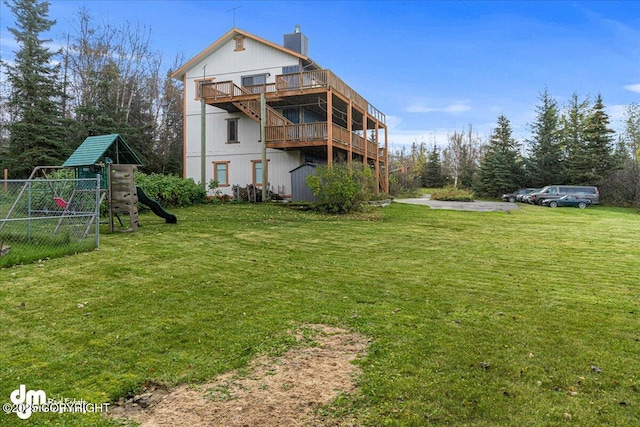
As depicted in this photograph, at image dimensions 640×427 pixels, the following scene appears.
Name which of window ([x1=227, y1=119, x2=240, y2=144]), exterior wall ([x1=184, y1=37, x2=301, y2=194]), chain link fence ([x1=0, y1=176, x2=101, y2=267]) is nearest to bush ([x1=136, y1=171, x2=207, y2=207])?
exterior wall ([x1=184, y1=37, x2=301, y2=194])

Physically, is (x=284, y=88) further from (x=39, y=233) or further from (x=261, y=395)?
(x=261, y=395)

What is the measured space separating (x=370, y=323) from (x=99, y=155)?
9.60 metres

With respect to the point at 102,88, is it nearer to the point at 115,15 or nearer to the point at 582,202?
the point at 115,15

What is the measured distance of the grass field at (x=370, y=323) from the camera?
2.93 m

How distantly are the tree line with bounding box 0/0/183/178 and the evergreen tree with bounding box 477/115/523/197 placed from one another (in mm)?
29741

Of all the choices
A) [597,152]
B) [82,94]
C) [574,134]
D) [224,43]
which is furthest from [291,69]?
[574,134]

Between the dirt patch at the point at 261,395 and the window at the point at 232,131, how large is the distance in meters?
22.7

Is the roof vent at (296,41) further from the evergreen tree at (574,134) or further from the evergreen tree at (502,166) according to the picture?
the evergreen tree at (574,134)

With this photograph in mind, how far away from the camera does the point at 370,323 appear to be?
4438mm

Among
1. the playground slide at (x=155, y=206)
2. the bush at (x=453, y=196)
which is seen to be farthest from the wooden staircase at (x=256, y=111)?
the bush at (x=453, y=196)

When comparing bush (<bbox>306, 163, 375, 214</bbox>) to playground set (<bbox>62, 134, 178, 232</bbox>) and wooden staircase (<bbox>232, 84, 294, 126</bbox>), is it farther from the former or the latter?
playground set (<bbox>62, 134, 178, 232</bbox>)

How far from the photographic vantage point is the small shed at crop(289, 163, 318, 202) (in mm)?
20938

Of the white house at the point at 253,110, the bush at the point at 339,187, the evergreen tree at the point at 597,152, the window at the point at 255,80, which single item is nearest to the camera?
the bush at the point at 339,187

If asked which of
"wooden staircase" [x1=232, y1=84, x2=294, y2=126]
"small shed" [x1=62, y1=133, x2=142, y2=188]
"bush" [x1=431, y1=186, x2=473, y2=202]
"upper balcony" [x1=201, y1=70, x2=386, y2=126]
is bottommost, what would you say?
"bush" [x1=431, y1=186, x2=473, y2=202]
